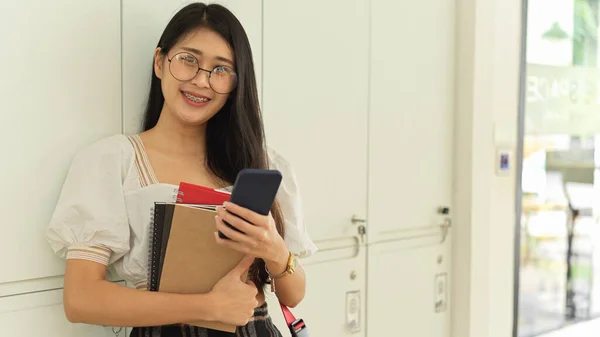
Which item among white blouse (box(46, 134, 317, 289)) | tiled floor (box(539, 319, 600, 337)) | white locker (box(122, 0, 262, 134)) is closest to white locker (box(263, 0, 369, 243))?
white locker (box(122, 0, 262, 134))

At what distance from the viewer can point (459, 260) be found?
2.77 m

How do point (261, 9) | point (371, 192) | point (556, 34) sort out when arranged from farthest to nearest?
point (556, 34) < point (371, 192) < point (261, 9)

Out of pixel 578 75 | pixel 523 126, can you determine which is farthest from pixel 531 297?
pixel 578 75

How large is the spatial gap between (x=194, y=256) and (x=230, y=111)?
39cm

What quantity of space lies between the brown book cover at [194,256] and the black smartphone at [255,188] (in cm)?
7

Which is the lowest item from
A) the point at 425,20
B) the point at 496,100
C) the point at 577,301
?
the point at 577,301

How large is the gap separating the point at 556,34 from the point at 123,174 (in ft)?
8.85

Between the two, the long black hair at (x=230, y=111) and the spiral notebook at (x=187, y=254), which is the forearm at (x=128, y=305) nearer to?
the spiral notebook at (x=187, y=254)

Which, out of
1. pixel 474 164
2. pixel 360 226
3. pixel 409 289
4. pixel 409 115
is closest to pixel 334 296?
pixel 360 226

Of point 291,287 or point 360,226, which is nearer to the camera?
point 291,287

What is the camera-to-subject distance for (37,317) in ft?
4.92

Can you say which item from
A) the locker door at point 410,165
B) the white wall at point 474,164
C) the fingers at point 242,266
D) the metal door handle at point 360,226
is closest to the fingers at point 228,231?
the fingers at point 242,266

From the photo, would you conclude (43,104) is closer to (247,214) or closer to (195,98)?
(195,98)

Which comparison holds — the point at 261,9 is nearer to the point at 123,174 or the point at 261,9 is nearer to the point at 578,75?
the point at 123,174
